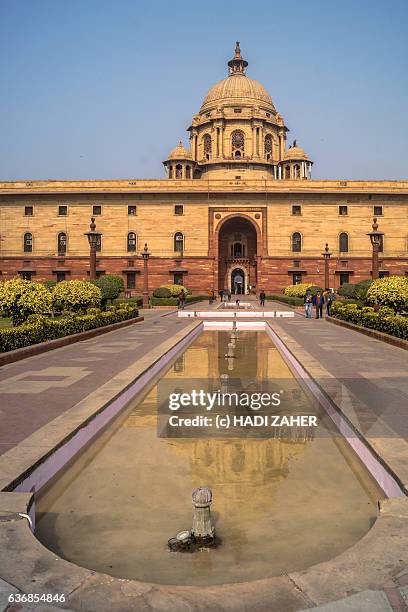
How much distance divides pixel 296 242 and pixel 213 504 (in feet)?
154

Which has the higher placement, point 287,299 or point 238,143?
point 238,143

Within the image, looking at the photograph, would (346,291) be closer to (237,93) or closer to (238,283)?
(238,283)

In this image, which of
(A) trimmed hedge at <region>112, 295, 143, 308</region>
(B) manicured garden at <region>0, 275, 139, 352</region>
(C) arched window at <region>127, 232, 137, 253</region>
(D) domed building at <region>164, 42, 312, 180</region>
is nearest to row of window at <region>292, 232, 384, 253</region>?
(D) domed building at <region>164, 42, 312, 180</region>

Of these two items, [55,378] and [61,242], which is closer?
[55,378]

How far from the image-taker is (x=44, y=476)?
5.28m

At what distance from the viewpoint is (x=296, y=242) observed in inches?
1982

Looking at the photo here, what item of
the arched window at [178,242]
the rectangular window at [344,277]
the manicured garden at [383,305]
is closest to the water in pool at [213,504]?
the manicured garden at [383,305]

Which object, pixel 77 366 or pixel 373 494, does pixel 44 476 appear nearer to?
pixel 373 494

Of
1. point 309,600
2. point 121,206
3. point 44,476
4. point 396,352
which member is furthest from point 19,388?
point 121,206

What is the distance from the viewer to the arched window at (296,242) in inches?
1977

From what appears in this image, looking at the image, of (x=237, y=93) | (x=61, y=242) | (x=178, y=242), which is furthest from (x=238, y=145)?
(x=61, y=242)

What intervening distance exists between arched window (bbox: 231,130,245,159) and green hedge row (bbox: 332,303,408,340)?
1639 inches

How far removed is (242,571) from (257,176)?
5895 centimetres

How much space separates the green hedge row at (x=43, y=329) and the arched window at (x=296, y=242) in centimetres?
3215
